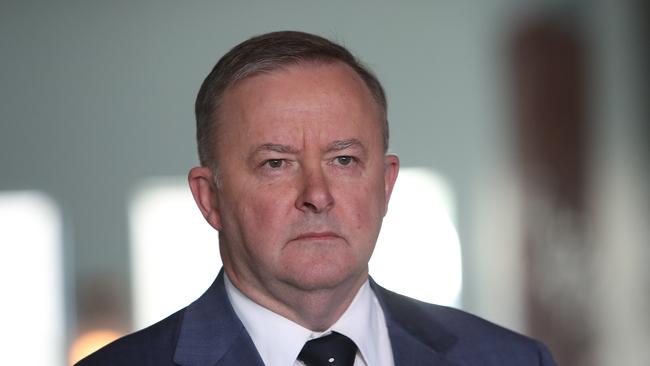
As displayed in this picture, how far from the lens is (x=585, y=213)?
6.03m

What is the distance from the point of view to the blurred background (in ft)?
18.2

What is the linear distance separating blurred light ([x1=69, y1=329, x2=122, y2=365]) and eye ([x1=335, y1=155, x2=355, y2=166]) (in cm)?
375

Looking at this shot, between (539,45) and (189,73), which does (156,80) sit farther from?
(539,45)

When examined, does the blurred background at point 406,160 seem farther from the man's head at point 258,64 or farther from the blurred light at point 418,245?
the man's head at point 258,64

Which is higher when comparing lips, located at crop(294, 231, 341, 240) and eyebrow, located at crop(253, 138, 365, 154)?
eyebrow, located at crop(253, 138, 365, 154)

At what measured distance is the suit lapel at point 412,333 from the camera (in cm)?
215

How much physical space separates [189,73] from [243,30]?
343 millimetres

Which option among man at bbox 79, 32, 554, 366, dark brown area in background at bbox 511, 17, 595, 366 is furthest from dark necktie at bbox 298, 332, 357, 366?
dark brown area in background at bbox 511, 17, 595, 366

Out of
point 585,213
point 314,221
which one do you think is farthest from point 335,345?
point 585,213

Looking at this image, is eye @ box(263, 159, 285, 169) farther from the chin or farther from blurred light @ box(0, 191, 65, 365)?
blurred light @ box(0, 191, 65, 365)

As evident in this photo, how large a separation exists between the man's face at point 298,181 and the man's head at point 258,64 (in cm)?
2

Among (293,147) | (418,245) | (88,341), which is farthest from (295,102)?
(88,341)

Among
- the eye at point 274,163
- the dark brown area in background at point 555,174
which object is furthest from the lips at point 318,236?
the dark brown area in background at point 555,174

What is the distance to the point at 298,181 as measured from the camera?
1998mm
